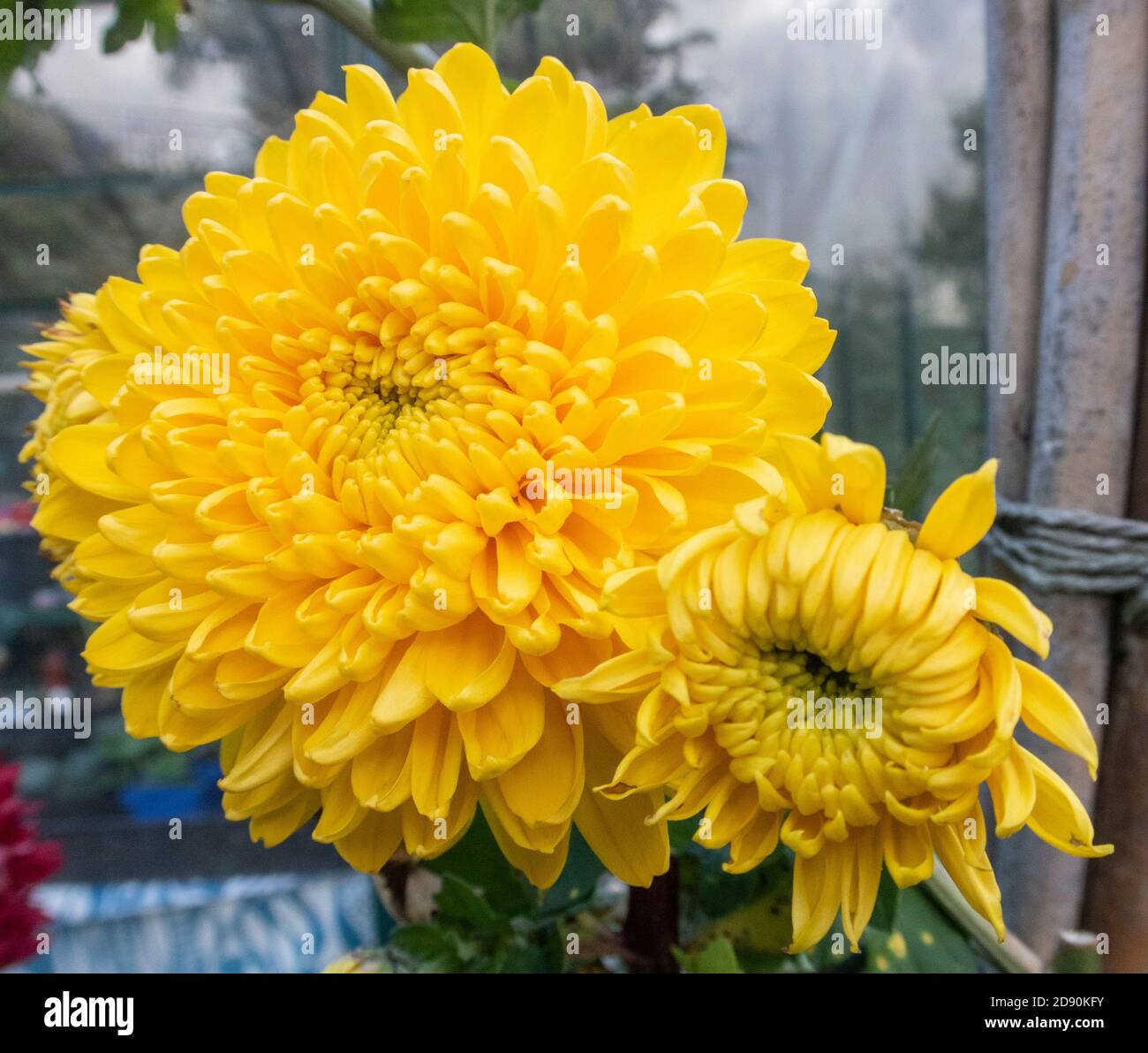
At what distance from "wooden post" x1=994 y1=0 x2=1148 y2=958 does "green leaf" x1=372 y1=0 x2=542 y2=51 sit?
271 millimetres

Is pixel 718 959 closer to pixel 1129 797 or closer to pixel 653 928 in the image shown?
pixel 653 928

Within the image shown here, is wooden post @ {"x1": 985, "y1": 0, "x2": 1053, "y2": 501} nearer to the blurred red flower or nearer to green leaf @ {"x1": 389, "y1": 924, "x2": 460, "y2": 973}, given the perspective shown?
green leaf @ {"x1": 389, "y1": 924, "x2": 460, "y2": 973}

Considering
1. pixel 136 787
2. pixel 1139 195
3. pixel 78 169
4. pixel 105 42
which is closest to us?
pixel 1139 195

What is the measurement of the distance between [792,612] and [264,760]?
0.18 metres

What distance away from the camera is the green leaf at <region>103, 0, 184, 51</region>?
499 mm

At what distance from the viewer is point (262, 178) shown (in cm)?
32

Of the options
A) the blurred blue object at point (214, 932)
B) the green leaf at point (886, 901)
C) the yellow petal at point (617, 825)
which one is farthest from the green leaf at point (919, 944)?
the blurred blue object at point (214, 932)

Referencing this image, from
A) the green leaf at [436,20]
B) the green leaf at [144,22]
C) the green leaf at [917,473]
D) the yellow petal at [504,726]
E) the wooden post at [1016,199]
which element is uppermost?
the green leaf at [144,22]

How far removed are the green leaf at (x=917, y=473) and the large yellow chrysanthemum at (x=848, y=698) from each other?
12cm

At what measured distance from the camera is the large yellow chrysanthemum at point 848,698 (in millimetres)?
235

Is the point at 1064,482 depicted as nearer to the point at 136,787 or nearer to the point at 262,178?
the point at 262,178

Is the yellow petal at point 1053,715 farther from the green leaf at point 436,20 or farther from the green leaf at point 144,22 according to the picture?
the green leaf at point 144,22

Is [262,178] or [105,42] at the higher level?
[105,42]

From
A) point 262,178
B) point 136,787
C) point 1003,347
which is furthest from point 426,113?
point 136,787
